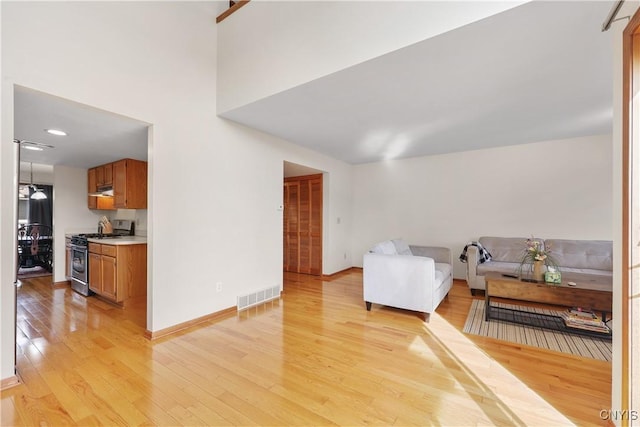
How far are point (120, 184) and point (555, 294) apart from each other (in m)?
5.83

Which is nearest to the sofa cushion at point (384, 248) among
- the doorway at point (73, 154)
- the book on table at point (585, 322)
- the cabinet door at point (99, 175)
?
the book on table at point (585, 322)

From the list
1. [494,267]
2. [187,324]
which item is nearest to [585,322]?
→ [494,267]

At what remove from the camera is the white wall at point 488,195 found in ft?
13.6

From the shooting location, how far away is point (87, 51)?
2223mm

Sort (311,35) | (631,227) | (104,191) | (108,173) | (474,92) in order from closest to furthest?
(631,227), (311,35), (474,92), (108,173), (104,191)

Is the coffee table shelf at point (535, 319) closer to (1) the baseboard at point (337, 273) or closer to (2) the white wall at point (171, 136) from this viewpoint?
(1) the baseboard at point (337, 273)

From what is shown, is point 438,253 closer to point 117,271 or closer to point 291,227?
point 291,227

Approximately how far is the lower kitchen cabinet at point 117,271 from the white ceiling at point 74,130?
1333 millimetres

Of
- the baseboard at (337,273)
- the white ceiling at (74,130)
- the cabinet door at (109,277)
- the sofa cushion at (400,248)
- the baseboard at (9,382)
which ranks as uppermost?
the white ceiling at (74,130)

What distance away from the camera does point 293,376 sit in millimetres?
2016

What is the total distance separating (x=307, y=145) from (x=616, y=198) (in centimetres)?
375

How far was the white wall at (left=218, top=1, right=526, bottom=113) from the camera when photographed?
185 centimetres

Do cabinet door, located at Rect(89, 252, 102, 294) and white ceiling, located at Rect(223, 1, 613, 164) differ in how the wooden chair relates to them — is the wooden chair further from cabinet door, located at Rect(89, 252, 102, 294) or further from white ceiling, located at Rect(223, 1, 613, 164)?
white ceiling, located at Rect(223, 1, 613, 164)

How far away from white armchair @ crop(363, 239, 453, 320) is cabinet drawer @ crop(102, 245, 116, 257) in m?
3.34
